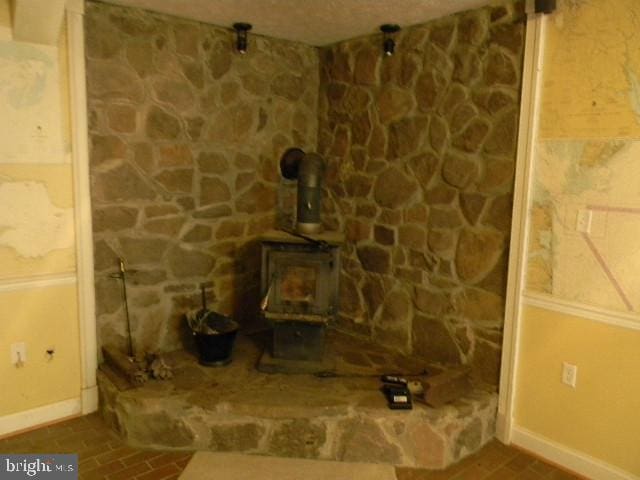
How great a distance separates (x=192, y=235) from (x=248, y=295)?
25.6 inches

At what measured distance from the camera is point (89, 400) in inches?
118

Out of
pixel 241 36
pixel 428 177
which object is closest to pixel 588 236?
pixel 428 177

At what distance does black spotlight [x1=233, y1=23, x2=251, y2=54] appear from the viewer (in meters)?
3.24

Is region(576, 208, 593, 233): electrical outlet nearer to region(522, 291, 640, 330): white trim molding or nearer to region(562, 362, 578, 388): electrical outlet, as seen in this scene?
region(522, 291, 640, 330): white trim molding

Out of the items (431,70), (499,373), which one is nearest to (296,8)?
(431,70)

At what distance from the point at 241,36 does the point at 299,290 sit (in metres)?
1.69

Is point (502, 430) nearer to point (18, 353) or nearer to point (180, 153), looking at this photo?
point (180, 153)

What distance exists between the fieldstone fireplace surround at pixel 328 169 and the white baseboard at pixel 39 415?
0.43m

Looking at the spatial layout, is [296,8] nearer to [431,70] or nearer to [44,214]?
[431,70]

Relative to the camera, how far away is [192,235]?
339cm

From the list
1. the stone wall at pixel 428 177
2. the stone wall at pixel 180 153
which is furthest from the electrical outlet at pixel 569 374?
the stone wall at pixel 180 153

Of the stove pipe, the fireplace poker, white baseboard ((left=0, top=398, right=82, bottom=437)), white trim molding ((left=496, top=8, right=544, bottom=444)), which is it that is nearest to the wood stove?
the stove pipe

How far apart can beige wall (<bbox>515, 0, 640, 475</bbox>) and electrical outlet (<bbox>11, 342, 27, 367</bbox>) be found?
9.01ft

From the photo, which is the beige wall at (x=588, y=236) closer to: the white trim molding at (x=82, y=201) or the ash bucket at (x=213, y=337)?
the ash bucket at (x=213, y=337)
